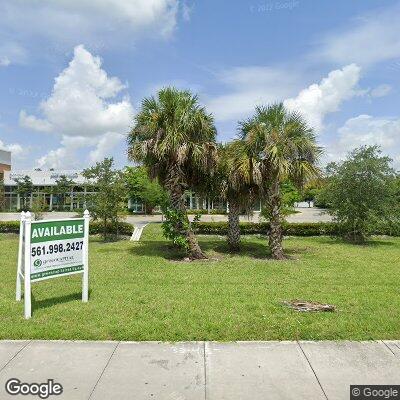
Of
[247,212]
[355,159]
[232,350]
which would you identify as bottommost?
[232,350]

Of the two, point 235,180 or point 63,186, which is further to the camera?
point 63,186

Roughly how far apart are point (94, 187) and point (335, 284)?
47.1 feet

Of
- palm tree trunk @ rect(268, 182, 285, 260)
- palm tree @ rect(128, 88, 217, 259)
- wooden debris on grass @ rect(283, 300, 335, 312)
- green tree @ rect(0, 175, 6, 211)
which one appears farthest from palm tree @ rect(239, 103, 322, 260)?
green tree @ rect(0, 175, 6, 211)

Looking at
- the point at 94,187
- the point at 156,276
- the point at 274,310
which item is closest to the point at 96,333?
the point at 274,310

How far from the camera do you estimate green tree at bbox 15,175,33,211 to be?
47312 millimetres

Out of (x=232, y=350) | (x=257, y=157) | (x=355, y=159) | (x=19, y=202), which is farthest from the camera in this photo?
(x=19, y=202)

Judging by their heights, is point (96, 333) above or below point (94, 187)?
below

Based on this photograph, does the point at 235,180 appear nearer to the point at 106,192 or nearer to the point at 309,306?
the point at 309,306

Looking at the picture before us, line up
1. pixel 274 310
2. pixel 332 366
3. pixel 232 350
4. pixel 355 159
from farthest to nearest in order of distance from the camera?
pixel 355 159
pixel 274 310
pixel 232 350
pixel 332 366

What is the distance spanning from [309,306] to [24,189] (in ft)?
153

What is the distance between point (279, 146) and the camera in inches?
508

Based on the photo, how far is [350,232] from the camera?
65.5 ft

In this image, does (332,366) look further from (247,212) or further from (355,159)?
(355,159)

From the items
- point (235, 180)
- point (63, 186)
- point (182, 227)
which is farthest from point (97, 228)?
point (63, 186)
